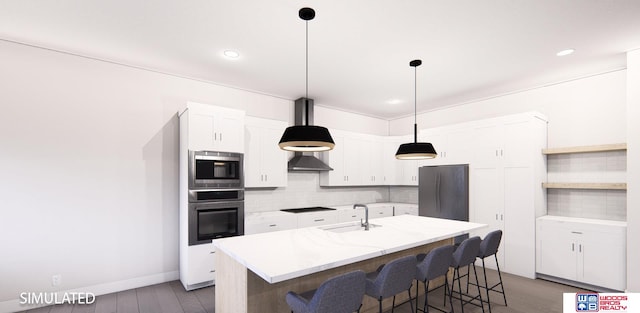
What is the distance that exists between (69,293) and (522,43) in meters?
5.80

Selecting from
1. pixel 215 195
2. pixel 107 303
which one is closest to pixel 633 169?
pixel 215 195

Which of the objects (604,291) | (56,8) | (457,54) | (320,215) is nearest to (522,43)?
(457,54)

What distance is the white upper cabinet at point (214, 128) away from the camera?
3.75 meters

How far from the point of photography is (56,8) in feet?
8.31

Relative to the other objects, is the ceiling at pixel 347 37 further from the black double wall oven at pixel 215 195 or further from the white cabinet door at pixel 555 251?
the white cabinet door at pixel 555 251

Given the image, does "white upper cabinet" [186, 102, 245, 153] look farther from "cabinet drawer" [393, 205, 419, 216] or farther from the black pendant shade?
"cabinet drawer" [393, 205, 419, 216]

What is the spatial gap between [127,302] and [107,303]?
0.69ft

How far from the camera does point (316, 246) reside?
241 cm

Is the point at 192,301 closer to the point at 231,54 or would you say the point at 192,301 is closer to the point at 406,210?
the point at 231,54

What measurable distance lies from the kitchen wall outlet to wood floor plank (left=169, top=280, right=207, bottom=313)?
116 centimetres

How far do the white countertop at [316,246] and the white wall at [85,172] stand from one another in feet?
6.39

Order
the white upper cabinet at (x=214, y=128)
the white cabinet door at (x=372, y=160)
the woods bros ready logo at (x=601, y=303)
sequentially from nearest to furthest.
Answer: the woods bros ready logo at (x=601, y=303), the white upper cabinet at (x=214, y=128), the white cabinet door at (x=372, y=160)

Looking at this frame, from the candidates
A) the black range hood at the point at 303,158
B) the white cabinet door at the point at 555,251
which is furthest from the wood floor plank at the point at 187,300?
the white cabinet door at the point at 555,251

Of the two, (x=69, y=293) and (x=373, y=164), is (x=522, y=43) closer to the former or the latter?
(x=373, y=164)
